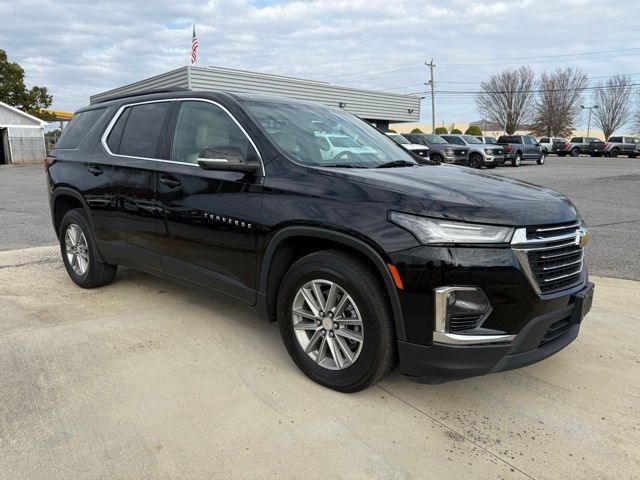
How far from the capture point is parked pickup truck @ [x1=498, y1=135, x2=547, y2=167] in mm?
28656

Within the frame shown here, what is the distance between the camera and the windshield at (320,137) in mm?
3457

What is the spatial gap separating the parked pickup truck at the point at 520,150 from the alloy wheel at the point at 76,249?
26.8 m

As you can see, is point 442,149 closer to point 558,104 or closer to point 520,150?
point 520,150

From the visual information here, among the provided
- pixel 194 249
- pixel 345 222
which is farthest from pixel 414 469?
pixel 194 249

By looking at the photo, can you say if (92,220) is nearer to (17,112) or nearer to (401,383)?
(401,383)

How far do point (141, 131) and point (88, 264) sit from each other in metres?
1.46

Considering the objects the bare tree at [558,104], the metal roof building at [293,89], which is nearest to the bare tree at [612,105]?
the bare tree at [558,104]

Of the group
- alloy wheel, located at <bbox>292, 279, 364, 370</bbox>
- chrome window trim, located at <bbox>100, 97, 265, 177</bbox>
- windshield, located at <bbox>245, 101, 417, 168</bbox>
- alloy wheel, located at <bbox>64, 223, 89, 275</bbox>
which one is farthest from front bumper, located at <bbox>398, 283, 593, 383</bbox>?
alloy wheel, located at <bbox>64, 223, 89, 275</bbox>

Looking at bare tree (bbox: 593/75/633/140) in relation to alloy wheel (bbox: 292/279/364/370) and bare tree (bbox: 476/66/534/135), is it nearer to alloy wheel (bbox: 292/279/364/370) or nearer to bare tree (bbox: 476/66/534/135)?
bare tree (bbox: 476/66/534/135)

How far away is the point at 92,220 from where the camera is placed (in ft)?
15.4

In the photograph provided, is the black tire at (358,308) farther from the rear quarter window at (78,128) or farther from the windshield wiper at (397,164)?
the rear quarter window at (78,128)

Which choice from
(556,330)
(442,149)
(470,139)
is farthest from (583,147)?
(556,330)

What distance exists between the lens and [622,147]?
42344mm

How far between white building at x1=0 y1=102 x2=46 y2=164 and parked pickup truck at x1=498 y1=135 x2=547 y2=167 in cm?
2914
